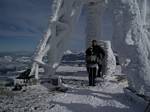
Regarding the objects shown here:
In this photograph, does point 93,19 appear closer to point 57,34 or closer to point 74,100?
point 57,34

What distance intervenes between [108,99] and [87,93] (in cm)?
123

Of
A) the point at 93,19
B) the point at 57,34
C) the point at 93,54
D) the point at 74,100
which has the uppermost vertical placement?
the point at 93,19

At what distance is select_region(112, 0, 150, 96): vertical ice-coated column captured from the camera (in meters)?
10.0

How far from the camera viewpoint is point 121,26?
10.9 metres

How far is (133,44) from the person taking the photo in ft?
34.0

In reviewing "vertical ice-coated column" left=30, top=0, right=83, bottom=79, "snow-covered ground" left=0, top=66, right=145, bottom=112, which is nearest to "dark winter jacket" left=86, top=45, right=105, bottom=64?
"snow-covered ground" left=0, top=66, right=145, bottom=112

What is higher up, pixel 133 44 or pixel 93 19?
pixel 93 19

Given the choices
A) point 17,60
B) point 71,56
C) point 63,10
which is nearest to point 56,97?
point 63,10

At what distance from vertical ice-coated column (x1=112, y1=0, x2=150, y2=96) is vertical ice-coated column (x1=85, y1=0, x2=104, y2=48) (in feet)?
21.8

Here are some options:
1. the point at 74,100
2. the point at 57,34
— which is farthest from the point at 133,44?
the point at 57,34

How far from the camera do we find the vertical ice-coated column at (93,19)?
1770 cm

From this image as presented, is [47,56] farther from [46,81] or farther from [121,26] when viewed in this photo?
[121,26]

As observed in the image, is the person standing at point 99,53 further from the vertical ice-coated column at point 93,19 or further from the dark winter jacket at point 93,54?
the vertical ice-coated column at point 93,19

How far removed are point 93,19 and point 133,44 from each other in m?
7.95
